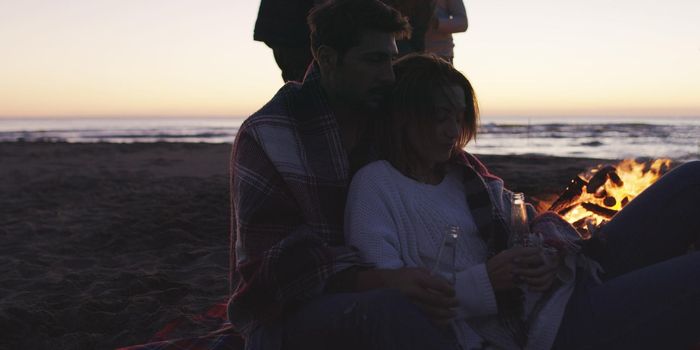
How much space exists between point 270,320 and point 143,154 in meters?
16.0

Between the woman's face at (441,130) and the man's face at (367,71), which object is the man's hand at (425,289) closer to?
the woman's face at (441,130)

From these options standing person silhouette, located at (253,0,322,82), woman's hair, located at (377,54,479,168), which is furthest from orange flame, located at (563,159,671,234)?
standing person silhouette, located at (253,0,322,82)

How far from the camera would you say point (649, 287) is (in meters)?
2.22

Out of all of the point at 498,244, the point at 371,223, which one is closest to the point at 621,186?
the point at 498,244

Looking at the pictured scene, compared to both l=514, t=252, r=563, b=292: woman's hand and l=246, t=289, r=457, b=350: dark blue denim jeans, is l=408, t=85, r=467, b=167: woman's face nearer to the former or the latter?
l=514, t=252, r=563, b=292: woman's hand

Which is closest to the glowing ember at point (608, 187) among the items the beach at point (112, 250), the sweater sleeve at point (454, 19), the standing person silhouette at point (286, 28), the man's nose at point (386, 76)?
the sweater sleeve at point (454, 19)

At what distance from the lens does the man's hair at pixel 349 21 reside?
8.18ft

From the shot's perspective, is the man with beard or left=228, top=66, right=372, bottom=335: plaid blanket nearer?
the man with beard

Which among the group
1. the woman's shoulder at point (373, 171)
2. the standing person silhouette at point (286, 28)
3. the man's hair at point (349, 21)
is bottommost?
the woman's shoulder at point (373, 171)

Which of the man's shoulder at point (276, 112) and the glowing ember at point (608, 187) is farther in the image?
the glowing ember at point (608, 187)

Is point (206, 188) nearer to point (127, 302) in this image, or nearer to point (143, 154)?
point (127, 302)

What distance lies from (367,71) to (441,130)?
364 mm

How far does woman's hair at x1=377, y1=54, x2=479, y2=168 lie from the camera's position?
7.97 ft

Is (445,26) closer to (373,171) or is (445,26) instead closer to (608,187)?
(608,187)
